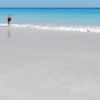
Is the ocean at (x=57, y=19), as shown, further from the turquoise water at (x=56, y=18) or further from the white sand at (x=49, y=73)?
the white sand at (x=49, y=73)

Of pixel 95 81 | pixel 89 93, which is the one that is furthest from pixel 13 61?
pixel 89 93

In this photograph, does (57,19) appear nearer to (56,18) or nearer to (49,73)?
(56,18)

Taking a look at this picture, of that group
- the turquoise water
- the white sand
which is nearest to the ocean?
the turquoise water

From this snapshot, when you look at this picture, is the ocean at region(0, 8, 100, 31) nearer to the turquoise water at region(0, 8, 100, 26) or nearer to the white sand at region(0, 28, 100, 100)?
the turquoise water at region(0, 8, 100, 26)

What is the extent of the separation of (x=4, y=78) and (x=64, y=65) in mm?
2346

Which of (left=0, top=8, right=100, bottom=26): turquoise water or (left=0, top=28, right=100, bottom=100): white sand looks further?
(left=0, top=8, right=100, bottom=26): turquoise water

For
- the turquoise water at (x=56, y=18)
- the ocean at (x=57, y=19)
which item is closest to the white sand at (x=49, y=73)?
the ocean at (x=57, y=19)

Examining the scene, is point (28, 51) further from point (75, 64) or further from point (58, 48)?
point (75, 64)

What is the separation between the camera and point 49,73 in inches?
323

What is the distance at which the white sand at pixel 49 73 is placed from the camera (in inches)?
251

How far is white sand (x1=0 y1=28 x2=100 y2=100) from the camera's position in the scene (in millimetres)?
6383

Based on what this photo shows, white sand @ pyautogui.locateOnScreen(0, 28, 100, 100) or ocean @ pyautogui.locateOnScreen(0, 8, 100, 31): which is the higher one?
white sand @ pyautogui.locateOnScreen(0, 28, 100, 100)

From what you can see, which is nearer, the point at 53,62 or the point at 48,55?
the point at 53,62

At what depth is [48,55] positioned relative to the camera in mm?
11133
